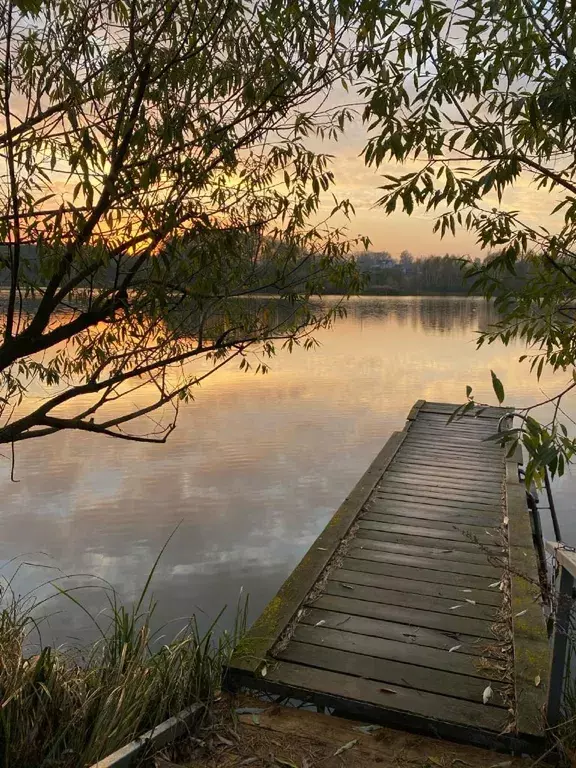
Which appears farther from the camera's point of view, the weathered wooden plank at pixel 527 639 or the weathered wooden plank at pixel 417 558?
the weathered wooden plank at pixel 417 558

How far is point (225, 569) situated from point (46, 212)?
5148 mm

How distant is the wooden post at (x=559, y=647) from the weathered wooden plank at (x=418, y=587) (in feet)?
4.41

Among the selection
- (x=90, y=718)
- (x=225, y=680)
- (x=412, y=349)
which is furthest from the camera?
(x=412, y=349)

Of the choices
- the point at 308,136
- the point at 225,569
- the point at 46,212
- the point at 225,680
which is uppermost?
the point at 308,136

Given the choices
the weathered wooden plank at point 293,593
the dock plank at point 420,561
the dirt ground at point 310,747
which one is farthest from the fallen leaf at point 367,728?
the dock plank at point 420,561

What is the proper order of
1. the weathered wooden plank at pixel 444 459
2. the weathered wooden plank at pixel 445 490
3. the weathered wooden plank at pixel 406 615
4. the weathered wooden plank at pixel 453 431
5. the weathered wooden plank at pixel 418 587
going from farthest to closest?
1. the weathered wooden plank at pixel 453 431
2. the weathered wooden plank at pixel 444 459
3. the weathered wooden plank at pixel 445 490
4. the weathered wooden plank at pixel 418 587
5. the weathered wooden plank at pixel 406 615

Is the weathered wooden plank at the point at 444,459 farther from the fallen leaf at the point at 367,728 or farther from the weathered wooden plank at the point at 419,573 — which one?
the fallen leaf at the point at 367,728

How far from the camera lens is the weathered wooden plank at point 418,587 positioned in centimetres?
414

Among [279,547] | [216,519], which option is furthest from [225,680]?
[216,519]

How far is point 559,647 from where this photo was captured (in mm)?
2648

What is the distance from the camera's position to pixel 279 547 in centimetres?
733

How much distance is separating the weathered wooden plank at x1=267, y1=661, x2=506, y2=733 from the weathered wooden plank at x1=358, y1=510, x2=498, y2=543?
2.32m

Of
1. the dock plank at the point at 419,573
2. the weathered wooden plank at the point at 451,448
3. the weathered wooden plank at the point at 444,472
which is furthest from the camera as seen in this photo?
the weathered wooden plank at the point at 451,448

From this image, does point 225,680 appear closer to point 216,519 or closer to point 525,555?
point 525,555
